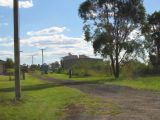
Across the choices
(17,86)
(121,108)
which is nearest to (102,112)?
(121,108)

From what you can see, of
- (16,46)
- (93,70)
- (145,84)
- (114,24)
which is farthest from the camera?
(93,70)

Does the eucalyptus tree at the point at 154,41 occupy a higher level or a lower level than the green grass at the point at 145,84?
higher

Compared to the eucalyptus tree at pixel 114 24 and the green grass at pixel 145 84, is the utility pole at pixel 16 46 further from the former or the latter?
the eucalyptus tree at pixel 114 24

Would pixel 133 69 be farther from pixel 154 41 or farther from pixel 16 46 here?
pixel 16 46

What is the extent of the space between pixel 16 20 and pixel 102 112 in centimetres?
880

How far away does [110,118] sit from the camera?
15.8m

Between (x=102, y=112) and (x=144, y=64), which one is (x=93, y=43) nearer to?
(x=144, y=64)

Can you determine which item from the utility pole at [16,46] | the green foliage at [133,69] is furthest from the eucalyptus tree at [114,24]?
the utility pole at [16,46]

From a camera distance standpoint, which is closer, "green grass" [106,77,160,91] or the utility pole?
the utility pole

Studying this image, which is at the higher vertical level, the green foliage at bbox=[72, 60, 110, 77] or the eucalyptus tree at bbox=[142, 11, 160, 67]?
the eucalyptus tree at bbox=[142, 11, 160, 67]

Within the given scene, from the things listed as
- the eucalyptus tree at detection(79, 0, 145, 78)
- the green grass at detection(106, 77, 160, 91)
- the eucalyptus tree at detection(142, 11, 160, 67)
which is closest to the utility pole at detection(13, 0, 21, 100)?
the green grass at detection(106, 77, 160, 91)

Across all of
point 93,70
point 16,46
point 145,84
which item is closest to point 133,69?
point 93,70

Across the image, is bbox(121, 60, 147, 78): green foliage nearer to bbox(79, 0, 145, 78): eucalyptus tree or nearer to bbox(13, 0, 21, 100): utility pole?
bbox(79, 0, 145, 78): eucalyptus tree

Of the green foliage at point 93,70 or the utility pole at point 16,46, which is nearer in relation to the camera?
the utility pole at point 16,46
